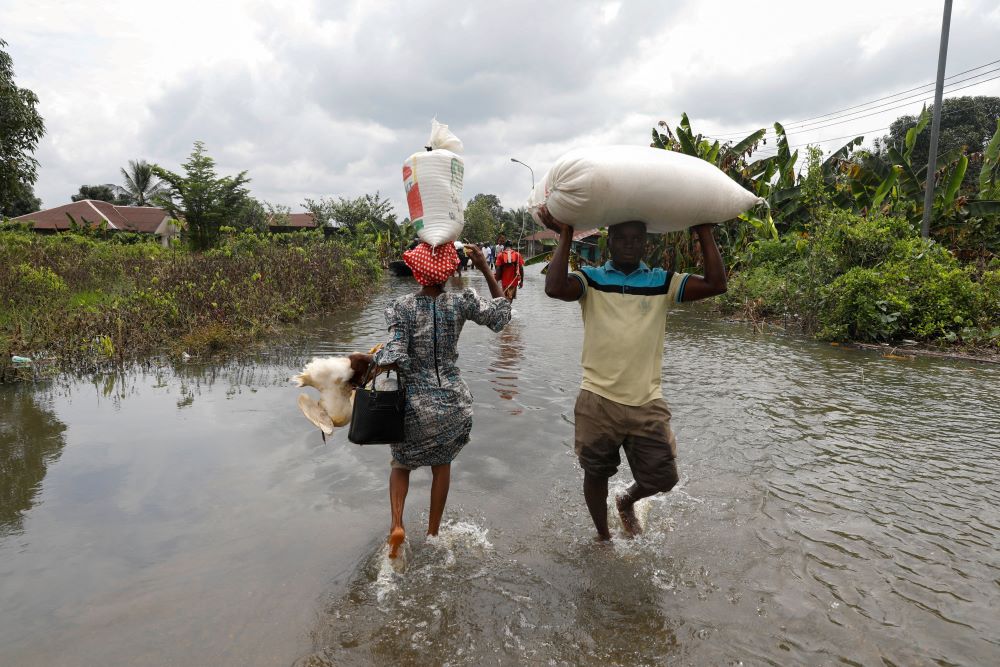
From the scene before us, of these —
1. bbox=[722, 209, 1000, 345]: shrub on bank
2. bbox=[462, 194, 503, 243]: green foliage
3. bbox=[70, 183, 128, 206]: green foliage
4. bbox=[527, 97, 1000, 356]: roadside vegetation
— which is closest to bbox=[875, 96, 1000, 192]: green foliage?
bbox=[527, 97, 1000, 356]: roadside vegetation

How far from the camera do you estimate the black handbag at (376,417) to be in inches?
110

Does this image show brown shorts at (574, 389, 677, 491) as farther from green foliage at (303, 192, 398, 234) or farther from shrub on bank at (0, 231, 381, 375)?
green foliage at (303, 192, 398, 234)

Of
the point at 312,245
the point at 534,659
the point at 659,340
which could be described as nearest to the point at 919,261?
the point at 659,340

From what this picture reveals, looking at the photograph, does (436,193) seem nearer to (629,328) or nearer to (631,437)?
(629,328)

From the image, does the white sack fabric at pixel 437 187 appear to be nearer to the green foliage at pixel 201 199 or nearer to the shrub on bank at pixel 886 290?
the shrub on bank at pixel 886 290

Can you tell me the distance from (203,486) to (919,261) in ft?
34.0

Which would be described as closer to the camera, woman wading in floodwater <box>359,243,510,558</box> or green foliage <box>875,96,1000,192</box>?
woman wading in floodwater <box>359,243,510,558</box>

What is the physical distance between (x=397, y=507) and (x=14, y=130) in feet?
65.1

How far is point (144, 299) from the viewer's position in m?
8.48

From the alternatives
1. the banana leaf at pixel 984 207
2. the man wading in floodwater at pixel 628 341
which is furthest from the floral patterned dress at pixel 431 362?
the banana leaf at pixel 984 207

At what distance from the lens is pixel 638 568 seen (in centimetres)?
300

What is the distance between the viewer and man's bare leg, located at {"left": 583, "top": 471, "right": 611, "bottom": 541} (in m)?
3.03

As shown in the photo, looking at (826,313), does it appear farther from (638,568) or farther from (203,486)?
(203,486)

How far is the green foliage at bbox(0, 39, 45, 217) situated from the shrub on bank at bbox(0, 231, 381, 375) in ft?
17.5
